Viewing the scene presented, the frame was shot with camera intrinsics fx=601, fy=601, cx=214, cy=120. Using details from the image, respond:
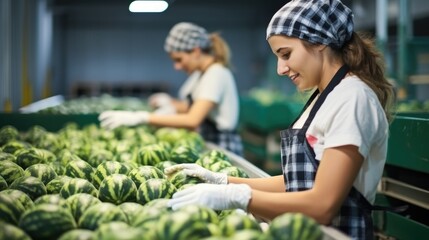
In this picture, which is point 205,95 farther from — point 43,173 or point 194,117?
point 43,173

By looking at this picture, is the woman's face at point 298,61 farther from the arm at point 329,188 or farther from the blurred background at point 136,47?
the blurred background at point 136,47

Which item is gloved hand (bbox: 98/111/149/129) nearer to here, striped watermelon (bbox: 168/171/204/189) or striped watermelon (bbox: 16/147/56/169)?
striped watermelon (bbox: 16/147/56/169)

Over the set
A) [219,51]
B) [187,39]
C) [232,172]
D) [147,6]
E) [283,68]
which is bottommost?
[232,172]

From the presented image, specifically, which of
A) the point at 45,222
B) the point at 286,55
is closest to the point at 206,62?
the point at 286,55

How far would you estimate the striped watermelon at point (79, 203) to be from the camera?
1921 millimetres

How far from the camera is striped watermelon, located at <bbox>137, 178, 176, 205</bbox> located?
2.16 metres

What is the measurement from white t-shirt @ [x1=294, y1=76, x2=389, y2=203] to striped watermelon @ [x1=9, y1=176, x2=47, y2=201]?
1.01m

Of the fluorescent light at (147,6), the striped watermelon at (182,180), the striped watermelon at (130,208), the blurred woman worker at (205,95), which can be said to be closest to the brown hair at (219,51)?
the blurred woman worker at (205,95)

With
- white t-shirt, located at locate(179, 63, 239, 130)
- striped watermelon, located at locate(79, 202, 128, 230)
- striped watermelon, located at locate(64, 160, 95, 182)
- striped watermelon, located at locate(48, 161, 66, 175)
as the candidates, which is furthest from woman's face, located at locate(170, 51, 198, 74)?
striped watermelon, located at locate(79, 202, 128, 230)

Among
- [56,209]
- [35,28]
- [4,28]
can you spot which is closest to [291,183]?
[56,209]

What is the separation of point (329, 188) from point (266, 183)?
1.83 ft

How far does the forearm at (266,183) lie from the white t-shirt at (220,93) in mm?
2088

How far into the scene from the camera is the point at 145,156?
9.93 feet

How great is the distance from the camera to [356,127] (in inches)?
76.4
